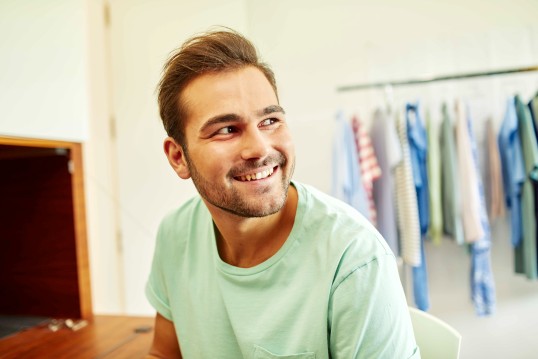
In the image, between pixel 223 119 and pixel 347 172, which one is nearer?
pixel 223 119

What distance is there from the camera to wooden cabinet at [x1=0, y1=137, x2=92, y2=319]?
4.51ft

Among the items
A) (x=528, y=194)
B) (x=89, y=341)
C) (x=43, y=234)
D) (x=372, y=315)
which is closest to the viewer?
(x=372, y=315)

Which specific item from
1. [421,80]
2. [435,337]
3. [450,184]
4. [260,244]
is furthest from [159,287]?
[421,80]

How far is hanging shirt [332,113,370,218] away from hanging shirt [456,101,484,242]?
1.46 feet

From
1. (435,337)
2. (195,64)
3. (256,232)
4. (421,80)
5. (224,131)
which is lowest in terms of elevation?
(435,337)

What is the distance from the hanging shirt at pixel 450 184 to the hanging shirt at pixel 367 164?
313 millimetres

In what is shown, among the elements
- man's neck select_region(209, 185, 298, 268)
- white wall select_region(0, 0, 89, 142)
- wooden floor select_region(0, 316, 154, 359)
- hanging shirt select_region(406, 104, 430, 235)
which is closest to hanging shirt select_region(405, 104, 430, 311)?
hanging shirt select_region(406, 104, 430, 235)

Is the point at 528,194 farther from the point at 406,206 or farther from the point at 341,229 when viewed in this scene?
the point at 341,229

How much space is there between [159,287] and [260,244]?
0.38 m

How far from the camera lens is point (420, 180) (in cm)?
190

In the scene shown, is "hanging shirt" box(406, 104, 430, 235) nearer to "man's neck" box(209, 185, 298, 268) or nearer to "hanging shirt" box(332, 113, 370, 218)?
"hanging shirt" box(332, 113, 370, 218)

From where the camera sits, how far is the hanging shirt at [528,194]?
1781 millimetres

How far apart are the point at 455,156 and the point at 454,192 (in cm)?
18

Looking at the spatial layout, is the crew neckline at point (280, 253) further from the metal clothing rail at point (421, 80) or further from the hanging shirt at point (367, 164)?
the metal clothing rail at point (421, 80)
